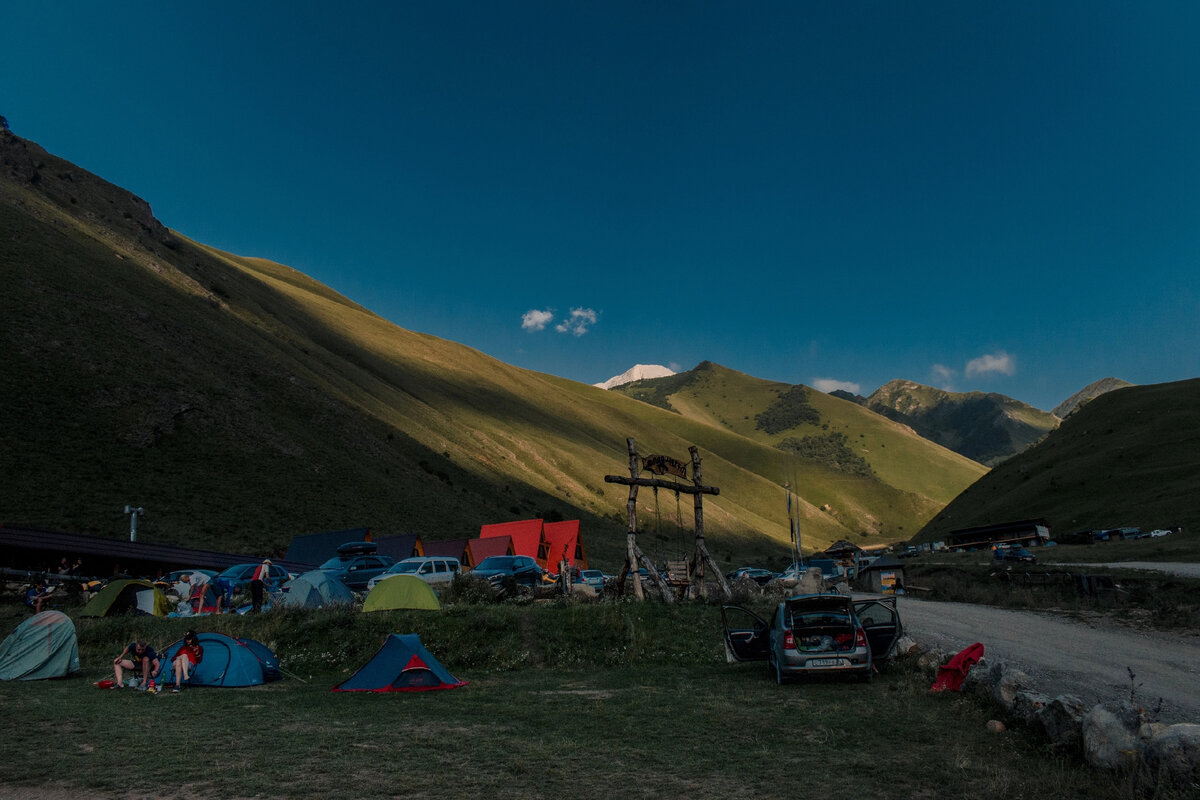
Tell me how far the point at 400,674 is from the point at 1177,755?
504 inches

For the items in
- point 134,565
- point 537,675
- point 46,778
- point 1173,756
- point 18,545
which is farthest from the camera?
point 134,565

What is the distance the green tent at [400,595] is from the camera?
20.8 meters

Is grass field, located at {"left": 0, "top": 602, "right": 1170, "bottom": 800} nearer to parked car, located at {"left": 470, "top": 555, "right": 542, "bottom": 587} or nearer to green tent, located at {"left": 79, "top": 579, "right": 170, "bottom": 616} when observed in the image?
green tent, located at {"left": 79, "top": 579, "right": 170, "bottom": 616}

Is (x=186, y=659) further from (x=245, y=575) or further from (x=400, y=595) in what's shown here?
(x=245, y=575)

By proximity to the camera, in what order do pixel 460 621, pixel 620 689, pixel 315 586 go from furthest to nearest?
pixel 315 586
pixel 460 621
pixel 620 689

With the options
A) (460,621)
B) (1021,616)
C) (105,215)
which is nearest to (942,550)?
(1021,616)

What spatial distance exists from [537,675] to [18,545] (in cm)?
2472

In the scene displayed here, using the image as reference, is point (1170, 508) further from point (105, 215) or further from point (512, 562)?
point (105, 215)

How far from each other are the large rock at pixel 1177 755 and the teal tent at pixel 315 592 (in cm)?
2137

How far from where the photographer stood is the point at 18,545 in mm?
27922

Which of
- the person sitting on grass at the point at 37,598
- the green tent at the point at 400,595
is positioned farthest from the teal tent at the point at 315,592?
the person sitting on grass at the point at 37,598

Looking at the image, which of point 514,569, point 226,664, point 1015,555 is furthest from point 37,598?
point 1015,555

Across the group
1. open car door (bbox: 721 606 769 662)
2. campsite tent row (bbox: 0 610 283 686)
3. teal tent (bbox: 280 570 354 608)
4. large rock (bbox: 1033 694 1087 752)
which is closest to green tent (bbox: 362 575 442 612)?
teal tent (bbox: 280 570 354 608)

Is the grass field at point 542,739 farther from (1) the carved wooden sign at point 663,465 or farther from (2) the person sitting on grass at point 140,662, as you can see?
(1) the carved wooden sign at point 663,465
